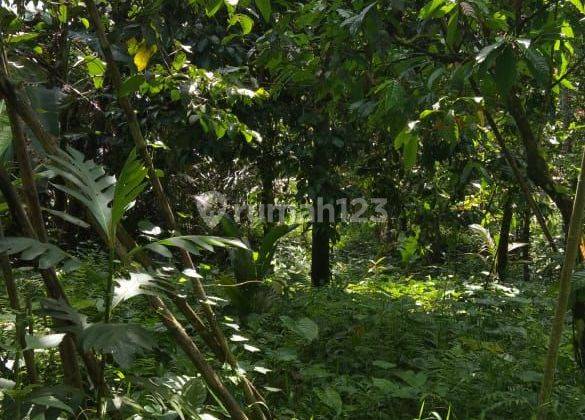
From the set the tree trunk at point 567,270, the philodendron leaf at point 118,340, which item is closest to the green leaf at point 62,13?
the philodendron leaf at point 118,340

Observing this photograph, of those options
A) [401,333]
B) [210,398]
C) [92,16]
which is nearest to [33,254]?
[92,16]

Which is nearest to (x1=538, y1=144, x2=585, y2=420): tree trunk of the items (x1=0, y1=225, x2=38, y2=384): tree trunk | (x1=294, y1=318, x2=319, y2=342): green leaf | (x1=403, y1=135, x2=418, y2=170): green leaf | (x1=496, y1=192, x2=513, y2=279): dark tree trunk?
(x1=403, y1=135, x2=418, y2=170): green leaf

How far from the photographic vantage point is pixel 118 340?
103 centimetres

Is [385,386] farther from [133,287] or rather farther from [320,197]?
[320,197]

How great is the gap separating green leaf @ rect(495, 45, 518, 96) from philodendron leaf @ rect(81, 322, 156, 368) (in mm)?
1062

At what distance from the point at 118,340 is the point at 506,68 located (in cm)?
114

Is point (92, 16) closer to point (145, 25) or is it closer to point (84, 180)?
point (145, 25)

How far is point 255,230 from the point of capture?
7.24 meters

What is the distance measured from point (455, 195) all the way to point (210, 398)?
4034 mm

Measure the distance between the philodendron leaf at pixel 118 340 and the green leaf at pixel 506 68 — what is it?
1.06m

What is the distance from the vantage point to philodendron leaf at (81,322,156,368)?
1.01 meters

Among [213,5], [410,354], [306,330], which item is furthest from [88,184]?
[410,354]

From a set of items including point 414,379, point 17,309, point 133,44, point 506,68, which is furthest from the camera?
point 414,379

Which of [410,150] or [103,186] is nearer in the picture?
[103,186]
